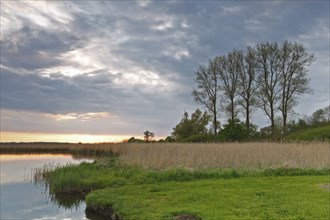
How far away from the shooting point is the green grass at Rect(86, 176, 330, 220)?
787 centimetres

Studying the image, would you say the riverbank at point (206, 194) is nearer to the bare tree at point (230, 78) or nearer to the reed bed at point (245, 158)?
the reed bed at point (245, 158)

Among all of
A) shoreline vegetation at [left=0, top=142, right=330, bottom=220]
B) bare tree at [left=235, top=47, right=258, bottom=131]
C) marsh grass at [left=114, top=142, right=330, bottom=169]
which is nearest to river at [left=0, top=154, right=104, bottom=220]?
shoreline vegetation at [left=0, top=142, right=330, bottom=220]

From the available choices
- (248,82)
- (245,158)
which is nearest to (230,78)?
(248,82)

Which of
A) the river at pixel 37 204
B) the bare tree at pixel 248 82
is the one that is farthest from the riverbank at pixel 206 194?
the bare tree at pixel 248 82

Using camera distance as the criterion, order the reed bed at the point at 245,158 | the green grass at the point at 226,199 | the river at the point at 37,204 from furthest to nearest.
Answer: the reed bed at the point at 245,158 → the river at the point at 37,204 → the green grass at the point at 226,199

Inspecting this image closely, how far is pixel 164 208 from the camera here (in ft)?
28.9

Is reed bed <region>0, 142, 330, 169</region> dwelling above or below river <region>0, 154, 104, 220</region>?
above

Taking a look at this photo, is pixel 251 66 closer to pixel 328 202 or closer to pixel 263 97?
pixel 263 97

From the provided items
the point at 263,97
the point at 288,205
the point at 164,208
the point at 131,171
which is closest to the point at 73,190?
the point at 131,171

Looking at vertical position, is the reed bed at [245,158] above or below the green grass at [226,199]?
above

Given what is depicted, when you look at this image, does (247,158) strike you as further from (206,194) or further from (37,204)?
(37,204)

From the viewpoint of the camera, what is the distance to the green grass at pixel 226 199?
25.8 feet

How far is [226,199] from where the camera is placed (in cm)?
920

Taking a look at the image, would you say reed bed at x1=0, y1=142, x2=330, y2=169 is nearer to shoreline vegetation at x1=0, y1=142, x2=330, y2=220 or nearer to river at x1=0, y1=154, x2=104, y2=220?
shoreline vegetation at x1=0, y1=142, x2=330, y2=220
